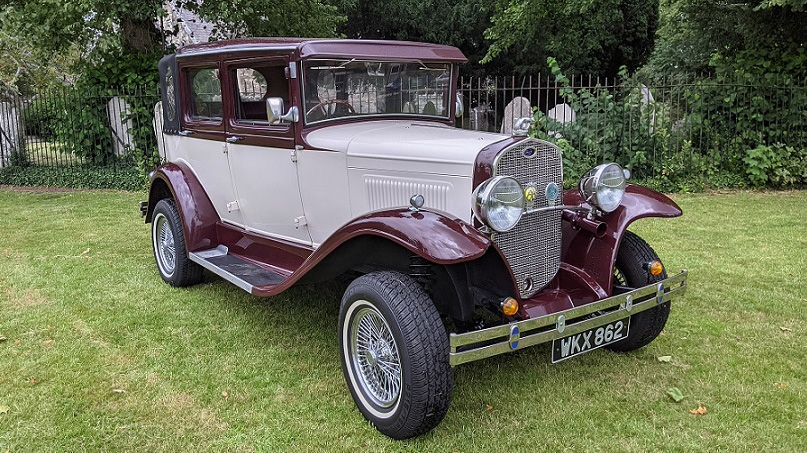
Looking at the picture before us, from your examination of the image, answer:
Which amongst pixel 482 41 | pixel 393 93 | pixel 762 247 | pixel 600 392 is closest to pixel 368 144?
pixel 393 93

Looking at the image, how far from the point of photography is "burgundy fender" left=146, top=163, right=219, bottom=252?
482cm

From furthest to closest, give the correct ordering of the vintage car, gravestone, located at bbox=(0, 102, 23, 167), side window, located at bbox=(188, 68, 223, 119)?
gravestone, located at bbox=(0, 102, 23, 167) → side window, located at bbox=(188, 68, 223, 119) → the vintage car

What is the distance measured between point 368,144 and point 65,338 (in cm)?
242

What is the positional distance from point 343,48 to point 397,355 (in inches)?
78.3

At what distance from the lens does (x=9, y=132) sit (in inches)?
457

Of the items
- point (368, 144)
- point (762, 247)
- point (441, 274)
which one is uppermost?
point (368, 144)

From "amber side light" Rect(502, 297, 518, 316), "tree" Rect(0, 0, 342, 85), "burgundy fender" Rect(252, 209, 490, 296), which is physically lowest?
"amber side light" Rect(502, 297, 518, 316)

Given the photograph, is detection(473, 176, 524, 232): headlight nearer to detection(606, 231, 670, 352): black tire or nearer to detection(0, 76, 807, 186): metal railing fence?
detection(606, 231, 670, 352): black tire

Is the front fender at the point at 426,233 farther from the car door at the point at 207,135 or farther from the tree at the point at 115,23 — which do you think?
the tree at the point at 115,23

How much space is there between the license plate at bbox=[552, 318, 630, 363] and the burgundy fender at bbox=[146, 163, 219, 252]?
2.98 metres

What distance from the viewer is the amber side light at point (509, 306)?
296 centimetres

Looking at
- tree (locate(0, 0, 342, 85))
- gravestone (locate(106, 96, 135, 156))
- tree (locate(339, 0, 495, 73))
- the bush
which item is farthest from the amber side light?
tree (locate(339, 0, 495, 73))

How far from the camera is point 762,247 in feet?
20.1

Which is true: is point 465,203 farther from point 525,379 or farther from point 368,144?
point 525,379
